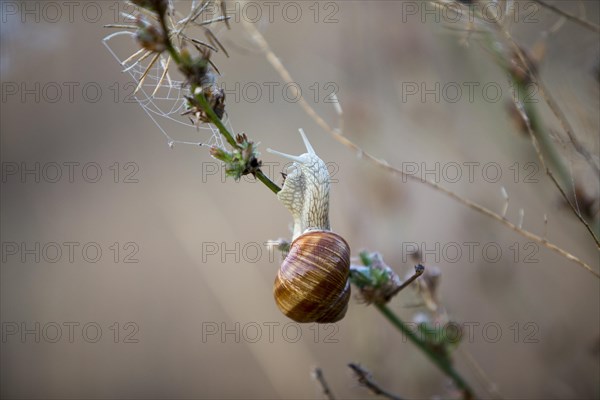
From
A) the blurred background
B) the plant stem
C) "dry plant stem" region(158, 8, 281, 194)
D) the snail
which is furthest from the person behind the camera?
the blurred background

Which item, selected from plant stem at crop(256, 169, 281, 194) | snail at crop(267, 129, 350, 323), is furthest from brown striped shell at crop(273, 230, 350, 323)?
plant stem at crop(256, 169, 281, 194)

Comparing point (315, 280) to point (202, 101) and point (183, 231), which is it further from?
point (183, 231)

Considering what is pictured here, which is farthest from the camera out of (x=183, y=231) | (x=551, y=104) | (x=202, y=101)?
(x=183, y=231)

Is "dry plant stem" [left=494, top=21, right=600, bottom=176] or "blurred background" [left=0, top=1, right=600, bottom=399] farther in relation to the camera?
"blurred background" [left=0, top=1, right=600, bottom=399]

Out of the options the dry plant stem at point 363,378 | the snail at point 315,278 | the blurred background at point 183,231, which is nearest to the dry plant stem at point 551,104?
the snail at point 315,278

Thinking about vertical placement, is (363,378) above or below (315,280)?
below

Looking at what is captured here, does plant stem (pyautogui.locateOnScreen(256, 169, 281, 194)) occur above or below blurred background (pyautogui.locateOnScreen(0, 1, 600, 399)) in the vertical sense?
below

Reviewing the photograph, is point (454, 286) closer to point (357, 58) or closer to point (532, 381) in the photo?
point (532, 381)

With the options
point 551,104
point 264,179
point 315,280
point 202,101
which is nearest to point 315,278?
point 315,280

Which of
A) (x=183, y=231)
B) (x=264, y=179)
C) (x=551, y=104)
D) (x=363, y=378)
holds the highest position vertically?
(x=183, y=231)

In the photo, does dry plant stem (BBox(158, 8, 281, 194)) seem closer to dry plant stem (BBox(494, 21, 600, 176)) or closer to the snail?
the snail
